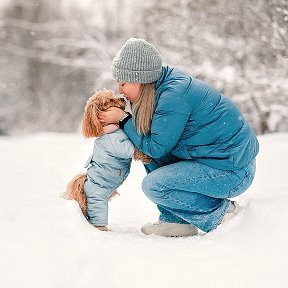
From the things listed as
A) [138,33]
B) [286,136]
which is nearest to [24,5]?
[138,33]

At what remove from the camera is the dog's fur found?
343 centimetres

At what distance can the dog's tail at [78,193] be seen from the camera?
3.48 meters

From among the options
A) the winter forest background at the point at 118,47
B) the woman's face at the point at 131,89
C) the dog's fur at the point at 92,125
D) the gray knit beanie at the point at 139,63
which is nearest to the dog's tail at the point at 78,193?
the dog's fur at the point at 92,125

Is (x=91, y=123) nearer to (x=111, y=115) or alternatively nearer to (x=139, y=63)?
(x=111, y=115)

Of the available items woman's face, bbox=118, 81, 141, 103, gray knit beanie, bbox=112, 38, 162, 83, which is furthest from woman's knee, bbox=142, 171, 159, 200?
gray knit beanie, bbox=112, 38, 162, 83

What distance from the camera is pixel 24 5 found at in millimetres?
13234

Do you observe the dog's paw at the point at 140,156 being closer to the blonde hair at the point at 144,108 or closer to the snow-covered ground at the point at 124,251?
the blonde hair at the point at 144,108

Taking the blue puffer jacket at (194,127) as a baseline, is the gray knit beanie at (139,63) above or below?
above

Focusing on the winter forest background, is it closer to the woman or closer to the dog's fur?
the woman

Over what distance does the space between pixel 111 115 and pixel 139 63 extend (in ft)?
1.34

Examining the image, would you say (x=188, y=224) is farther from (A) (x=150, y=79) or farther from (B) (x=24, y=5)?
(B) (x=24, y=5)

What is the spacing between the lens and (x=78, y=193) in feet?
11.4

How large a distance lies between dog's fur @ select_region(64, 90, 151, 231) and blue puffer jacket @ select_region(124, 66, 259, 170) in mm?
175

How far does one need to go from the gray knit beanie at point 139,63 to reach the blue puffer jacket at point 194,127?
0.32 ft
